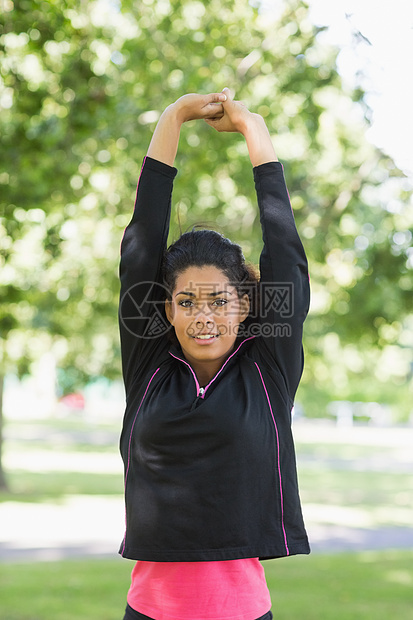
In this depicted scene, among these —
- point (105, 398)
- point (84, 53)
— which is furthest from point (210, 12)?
point (105, 398)

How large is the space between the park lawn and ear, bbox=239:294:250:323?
440cm

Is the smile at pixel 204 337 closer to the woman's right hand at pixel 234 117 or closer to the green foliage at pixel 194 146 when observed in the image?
the woman's right hand at pixel 234 117

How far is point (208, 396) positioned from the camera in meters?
2.06

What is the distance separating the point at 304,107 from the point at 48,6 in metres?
3.79

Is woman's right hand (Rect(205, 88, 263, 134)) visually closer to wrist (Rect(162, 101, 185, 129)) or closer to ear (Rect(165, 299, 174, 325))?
wrist (Rect(162, 101, 185, 129))

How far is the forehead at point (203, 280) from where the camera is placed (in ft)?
7.16

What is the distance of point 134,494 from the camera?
2047mm

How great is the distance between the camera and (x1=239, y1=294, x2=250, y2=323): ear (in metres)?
2.26

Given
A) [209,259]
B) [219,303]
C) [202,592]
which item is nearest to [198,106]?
[209,259]

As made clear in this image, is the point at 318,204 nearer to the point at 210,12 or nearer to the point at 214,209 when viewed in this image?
the point at 214,209

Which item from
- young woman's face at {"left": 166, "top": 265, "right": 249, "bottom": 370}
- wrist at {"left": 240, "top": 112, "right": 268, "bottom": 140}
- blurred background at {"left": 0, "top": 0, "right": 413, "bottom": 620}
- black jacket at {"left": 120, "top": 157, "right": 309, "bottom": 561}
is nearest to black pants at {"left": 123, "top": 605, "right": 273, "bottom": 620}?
black jacket at {"left": 120, "top": 157, "right": 309, "bottom": 561}

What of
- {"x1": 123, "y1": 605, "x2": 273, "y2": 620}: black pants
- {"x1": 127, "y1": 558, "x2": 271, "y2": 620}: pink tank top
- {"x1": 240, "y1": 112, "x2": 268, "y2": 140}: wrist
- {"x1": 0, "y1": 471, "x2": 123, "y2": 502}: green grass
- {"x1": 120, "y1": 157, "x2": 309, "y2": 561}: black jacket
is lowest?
{"x1": 0, "y1": 471, "x2": 123, "y2": 502}: green grass

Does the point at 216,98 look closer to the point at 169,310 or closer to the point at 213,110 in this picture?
the point at 213,110

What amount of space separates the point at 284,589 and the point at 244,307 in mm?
5499
